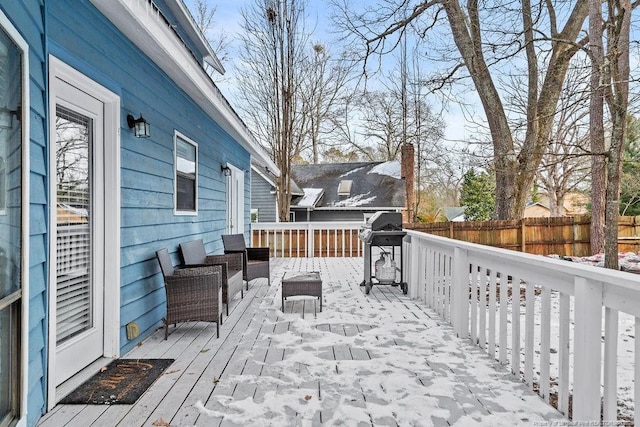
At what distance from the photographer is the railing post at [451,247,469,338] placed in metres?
3.69

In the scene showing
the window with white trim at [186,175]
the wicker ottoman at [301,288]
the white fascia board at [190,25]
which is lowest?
the wicker ottoman at [301,288]

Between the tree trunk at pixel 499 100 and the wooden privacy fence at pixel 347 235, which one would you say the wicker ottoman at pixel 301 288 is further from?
the tree trunk at pixel 499 100

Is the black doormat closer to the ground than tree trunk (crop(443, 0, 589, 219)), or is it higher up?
closer to the ground

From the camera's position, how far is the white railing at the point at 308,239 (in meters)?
10.2

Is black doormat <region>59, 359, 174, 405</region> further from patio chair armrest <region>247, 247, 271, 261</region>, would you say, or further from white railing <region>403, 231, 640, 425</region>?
patio chair armrest <region>247, 247, 271, 261</region>

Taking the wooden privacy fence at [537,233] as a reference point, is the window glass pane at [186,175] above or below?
above

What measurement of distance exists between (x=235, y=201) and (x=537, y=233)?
7.99 metres

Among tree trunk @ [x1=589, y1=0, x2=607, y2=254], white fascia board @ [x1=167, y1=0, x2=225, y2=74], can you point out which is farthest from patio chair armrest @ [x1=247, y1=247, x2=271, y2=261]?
tree trunk @ [x1=589, y1=0, x2=607, y2=254]

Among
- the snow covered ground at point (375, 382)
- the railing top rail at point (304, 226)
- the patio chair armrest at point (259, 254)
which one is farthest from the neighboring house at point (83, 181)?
the railing top rail at point (304, 226)

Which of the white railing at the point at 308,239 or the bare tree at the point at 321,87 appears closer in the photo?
the white railing at the point at 308,239

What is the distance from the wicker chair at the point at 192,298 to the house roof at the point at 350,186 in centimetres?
1254

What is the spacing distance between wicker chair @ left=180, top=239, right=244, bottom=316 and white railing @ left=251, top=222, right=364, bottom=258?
4759 millimetres

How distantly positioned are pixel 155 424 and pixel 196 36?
237 inches

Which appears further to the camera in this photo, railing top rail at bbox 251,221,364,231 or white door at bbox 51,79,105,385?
railing top rail at bbox 251,221,364,231
